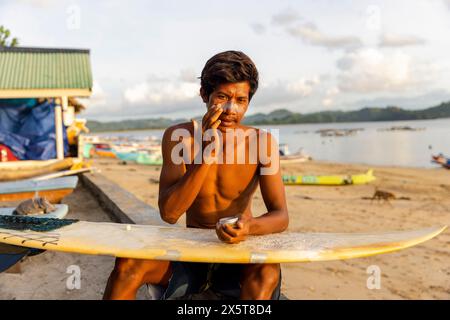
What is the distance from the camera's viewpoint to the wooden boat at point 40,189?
23.2 ft

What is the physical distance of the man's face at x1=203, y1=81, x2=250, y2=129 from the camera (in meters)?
2.32

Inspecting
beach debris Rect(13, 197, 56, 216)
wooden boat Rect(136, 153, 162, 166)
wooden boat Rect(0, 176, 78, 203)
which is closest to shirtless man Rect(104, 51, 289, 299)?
beach debris Rect(13, 197, 56, 216)

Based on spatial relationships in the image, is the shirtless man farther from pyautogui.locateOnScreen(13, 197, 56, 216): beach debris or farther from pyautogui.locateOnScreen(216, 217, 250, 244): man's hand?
pyautogui.locateOnScreen(13, 197, 56, 216): beach debris

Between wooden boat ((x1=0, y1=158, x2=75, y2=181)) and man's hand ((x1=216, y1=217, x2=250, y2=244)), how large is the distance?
8.10m

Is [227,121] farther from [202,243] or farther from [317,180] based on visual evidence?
[317,180]

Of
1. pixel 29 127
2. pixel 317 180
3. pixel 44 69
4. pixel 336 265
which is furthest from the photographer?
pixel 317 180

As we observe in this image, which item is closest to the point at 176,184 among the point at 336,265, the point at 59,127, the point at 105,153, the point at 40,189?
the point at 336,265

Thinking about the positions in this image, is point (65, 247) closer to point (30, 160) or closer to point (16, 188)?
point (16, 188)

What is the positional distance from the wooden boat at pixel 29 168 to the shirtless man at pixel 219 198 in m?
7.60

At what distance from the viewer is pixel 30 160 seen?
32.1ft

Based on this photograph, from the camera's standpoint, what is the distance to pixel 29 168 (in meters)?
8.92

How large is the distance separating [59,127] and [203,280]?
870 centimetres

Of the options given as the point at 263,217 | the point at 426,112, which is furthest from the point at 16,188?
the point at 426,112

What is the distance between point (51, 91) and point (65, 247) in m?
8.47
